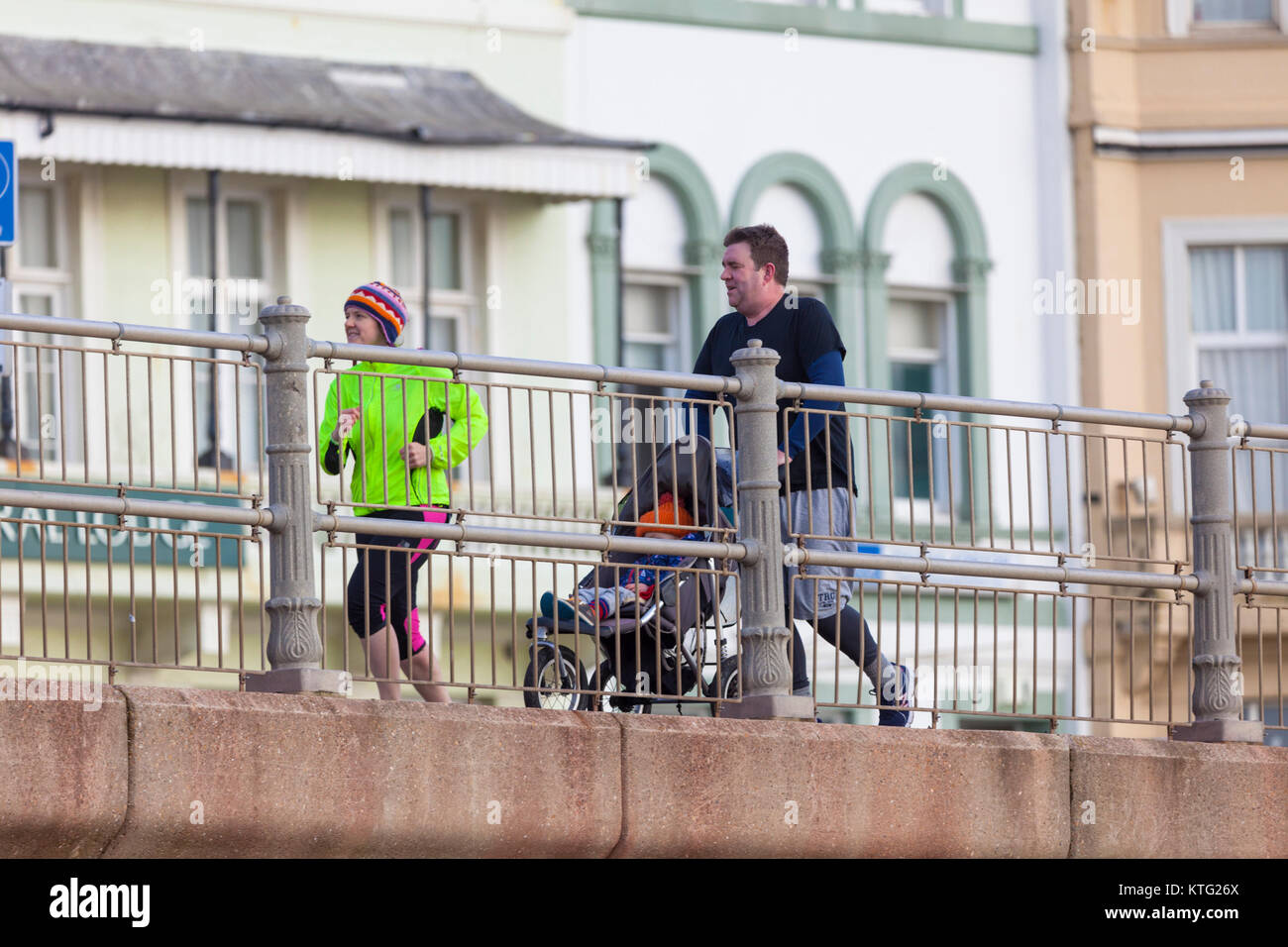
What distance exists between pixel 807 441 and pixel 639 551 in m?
0.86

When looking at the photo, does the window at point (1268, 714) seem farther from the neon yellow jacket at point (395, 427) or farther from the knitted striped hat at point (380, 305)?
the knitted striped hat at point (380, 305)

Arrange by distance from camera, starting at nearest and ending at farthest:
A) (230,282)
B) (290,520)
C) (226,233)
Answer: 1. (290,520)
2. (230,282)
3. (226,233)

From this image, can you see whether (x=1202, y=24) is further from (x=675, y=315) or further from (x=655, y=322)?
(x=655, y=322)

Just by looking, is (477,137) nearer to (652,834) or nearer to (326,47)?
(326,47)

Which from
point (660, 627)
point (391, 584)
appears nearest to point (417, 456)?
point (391, 584)

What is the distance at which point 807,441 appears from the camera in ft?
40.0

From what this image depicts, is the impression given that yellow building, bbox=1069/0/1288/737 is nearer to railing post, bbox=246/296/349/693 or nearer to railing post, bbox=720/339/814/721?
railing post, bbox=720/339/814/721

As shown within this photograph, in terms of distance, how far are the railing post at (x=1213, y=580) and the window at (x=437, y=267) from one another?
12.0 m

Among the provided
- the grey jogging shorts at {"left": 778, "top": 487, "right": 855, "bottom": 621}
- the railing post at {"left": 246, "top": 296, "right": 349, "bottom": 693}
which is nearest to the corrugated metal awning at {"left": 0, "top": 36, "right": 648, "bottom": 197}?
the grey jogging shorts at {"left": 778, "top": 487, "right": 855, "bottom": 621}

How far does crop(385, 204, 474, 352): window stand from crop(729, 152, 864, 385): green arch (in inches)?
101

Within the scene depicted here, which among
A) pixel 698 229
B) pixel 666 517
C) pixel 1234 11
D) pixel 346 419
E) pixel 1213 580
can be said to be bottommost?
pixel 1213 580

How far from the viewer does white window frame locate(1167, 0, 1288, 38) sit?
28109 millimetres

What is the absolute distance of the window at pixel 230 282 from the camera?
78.7ft
